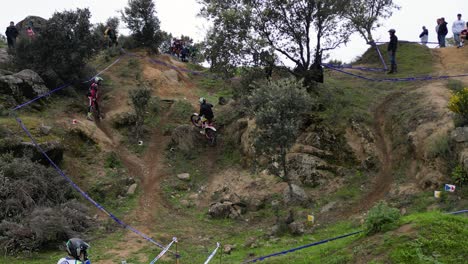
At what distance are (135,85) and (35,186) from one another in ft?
37.9

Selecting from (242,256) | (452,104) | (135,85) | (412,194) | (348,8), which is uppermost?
(348,8)

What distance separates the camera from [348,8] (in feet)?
64.2

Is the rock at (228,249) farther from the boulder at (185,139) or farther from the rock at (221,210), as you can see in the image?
the boulder at (185,139)

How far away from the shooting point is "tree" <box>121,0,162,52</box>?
2691 centimetres

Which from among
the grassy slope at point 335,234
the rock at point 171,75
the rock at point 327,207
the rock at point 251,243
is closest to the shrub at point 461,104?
the grassy slope at point 335,234

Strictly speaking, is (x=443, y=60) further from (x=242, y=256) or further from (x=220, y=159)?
(x=242, y=256)

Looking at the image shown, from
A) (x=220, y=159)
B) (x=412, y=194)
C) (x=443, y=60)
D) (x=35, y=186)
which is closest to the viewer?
(x=412, y=194)

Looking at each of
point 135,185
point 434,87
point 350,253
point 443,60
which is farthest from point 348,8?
point 350,253

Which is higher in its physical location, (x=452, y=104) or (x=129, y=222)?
(x=452, y=104)

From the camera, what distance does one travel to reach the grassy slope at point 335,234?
7.61 metres

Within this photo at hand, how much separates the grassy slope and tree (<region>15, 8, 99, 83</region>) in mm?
8381

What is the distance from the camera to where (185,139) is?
20375 mm

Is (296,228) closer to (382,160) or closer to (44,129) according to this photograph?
(382,160)

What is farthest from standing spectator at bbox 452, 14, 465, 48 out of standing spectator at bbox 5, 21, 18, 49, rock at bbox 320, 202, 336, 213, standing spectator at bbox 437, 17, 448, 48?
standing spectator at bbox 5, 21, 18, 49
